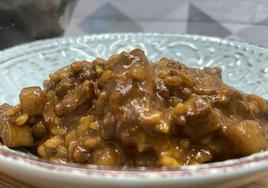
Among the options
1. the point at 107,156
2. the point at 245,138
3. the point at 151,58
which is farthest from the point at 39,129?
the point at 151,58

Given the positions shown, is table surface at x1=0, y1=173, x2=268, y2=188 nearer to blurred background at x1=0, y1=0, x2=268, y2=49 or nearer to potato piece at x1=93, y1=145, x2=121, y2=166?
potato piece at x1=93, y1=145, x2=121, y2=166

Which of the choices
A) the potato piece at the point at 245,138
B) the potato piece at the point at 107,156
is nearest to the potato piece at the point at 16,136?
the potato piece at the point at 107,156

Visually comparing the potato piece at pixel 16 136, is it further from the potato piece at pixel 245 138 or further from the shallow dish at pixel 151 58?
the potato piece at pixel 245 138

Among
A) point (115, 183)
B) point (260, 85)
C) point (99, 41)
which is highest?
point (99, 41)

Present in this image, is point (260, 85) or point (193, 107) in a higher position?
point (260, 85)

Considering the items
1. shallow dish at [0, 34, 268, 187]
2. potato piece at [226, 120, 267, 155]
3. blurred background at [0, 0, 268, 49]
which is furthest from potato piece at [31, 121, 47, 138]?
blurred background at [0, 0, 268, 49]

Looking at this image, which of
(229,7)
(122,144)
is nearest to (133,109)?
(122,144)

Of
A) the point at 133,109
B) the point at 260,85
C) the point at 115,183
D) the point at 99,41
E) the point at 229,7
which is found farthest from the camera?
the point at 229,7

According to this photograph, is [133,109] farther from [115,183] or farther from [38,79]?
[38,79]
